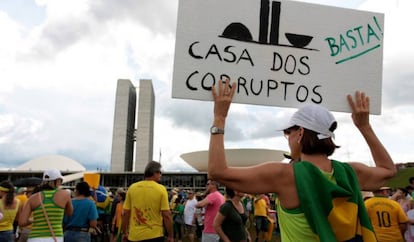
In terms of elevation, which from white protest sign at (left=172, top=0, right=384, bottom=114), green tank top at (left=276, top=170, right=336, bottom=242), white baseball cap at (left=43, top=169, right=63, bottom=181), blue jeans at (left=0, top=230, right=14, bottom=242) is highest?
white protest sign at (left=172, top=0, right=384, bottom=114)

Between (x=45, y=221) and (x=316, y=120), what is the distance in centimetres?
371

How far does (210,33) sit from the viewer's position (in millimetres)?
2416

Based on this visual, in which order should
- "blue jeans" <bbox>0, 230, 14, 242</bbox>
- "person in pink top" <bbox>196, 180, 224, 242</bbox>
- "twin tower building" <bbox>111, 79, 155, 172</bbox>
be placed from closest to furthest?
"person in pink top" <bbox>196, 180, 224, 242</bbox>, "blue jeans" <bbox>0, 230, 14, 242</bbox>, "twin tower building" <bbox>111, 79, 155, 172</bbox>

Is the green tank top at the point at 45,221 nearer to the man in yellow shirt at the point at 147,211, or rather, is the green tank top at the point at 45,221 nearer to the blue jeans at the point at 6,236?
the man in yellow shirt at the point at 147,211

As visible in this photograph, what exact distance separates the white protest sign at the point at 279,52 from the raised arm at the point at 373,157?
0.45 feet

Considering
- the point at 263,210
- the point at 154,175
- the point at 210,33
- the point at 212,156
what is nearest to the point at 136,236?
the point at 154,175

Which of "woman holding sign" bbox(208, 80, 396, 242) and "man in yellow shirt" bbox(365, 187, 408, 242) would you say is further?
"man in yellow shirt" bbox(365, 187, 408, 242)

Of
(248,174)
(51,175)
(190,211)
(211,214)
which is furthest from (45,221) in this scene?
(190,211)

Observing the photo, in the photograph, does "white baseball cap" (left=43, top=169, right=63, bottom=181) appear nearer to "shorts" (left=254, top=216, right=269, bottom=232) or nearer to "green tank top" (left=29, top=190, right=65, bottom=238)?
"green tank top" (left=29, top=190, right=65, bottom=238)

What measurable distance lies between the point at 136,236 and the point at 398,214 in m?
3.41

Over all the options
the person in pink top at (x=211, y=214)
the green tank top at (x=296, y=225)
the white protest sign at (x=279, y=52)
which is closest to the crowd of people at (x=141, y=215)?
the person in pink top at (x=211, y=214)

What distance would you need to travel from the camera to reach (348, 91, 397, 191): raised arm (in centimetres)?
199

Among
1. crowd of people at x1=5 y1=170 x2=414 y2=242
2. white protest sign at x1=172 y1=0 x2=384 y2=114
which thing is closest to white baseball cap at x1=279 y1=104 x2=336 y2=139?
white protest sign at x1=172 y1=0 x2=384 y2=114

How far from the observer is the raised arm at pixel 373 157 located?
1989 mm
